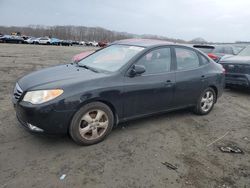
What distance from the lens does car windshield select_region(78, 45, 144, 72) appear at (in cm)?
410

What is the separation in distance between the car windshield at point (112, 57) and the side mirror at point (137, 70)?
0.21 m

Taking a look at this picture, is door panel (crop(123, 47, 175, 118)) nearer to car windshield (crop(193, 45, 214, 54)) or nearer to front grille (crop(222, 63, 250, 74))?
front grille (crop(222, 63, 250, 74))

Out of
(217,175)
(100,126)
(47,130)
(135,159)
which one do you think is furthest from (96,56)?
(217,175)

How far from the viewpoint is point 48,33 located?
103m

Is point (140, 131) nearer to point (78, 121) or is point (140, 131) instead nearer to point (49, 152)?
point (78, 121)

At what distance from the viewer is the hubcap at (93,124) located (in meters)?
3.56

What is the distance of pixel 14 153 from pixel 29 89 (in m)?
0.92

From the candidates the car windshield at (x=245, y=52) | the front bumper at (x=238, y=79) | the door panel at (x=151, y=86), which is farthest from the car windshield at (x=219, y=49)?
the door panel at (x=151, y=86)

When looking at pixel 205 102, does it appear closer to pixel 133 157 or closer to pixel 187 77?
pixel 187 77

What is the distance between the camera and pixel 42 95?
3.29 m

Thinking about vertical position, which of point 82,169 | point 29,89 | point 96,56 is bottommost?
point 82,169

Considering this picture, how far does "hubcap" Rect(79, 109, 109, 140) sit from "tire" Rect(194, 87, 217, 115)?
7.86 ft

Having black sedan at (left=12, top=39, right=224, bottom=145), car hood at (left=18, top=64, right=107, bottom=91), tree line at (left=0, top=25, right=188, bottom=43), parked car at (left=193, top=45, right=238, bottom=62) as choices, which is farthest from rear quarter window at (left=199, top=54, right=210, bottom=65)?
tree line at (left=0, top=25, right=188, bottom=43)

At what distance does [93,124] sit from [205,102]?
9.40 feet
